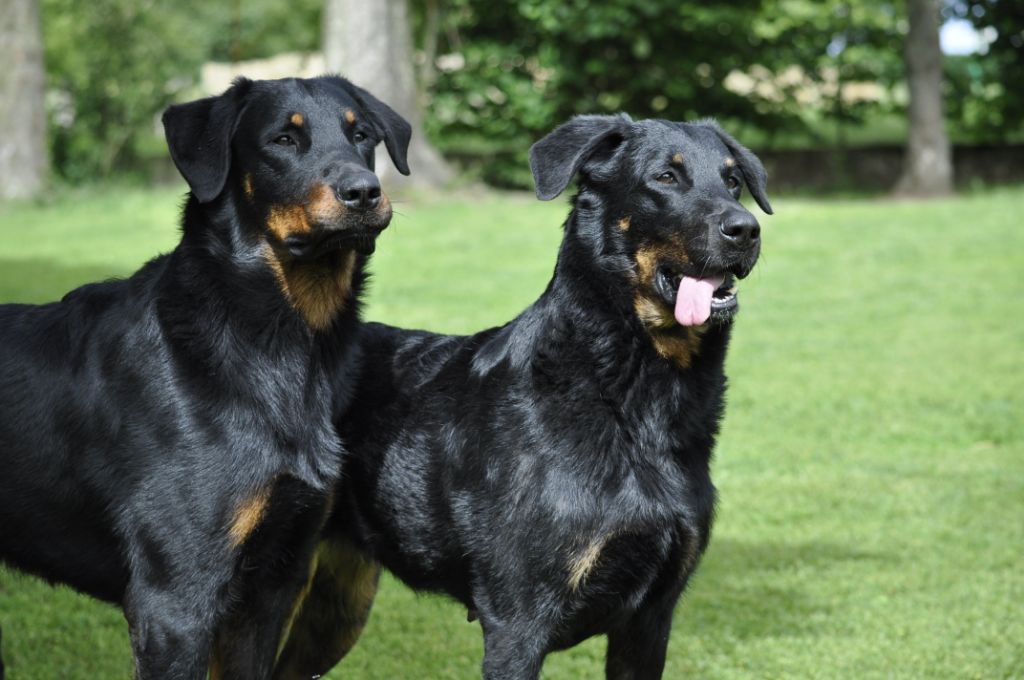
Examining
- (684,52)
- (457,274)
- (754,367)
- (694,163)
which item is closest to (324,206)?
(694,163)

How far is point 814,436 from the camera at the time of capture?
9.84 metres

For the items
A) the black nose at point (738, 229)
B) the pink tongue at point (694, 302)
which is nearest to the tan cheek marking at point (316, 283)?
the pink tongue at point (694, 302)

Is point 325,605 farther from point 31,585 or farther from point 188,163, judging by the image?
point 31,585

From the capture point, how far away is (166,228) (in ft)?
58.4

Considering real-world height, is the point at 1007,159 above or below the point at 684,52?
below

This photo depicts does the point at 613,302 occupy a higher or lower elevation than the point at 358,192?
lower

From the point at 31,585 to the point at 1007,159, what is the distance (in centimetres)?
2156

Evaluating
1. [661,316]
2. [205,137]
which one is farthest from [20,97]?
[661,316]

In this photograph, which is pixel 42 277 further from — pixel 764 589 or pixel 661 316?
pixel 661 316

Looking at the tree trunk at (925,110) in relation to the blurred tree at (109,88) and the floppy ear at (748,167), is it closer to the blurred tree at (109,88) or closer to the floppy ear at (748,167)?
the blurred tree at (109,88)

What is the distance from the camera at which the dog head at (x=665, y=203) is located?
4258 mm

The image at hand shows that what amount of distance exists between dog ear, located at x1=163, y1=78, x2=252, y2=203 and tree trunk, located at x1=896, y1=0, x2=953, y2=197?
1895 cm

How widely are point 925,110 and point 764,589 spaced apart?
54.9 feet

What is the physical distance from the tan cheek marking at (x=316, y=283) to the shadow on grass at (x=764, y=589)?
2.58 metres
